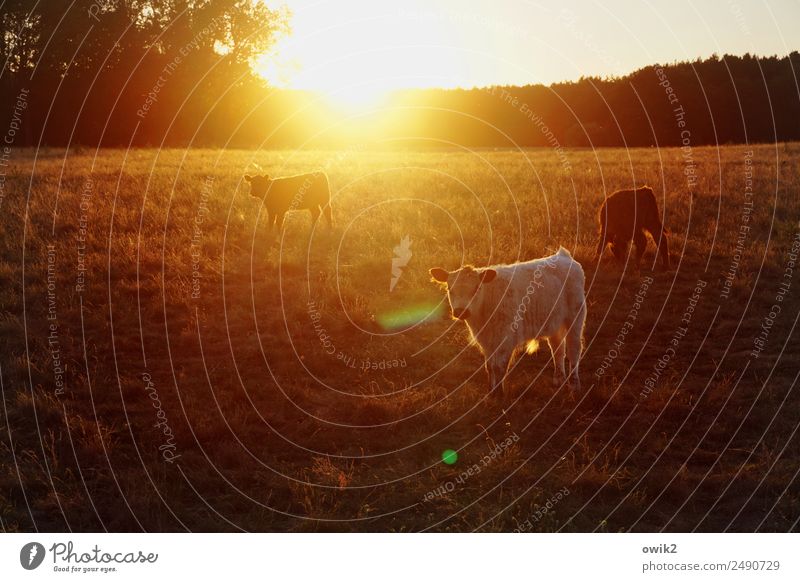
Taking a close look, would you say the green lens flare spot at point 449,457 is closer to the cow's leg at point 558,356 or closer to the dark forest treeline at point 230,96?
the cow's leg at point 558,356

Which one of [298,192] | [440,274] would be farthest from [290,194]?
[440,274]

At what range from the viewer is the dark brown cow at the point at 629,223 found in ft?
48.1

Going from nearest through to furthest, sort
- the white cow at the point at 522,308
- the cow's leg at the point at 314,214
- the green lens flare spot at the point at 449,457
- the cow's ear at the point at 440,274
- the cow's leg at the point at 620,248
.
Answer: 1. the green lens flare spot at the point at 449,457
2. the cow's ear at the point at 440,274
3. the white cow at the point at 522,308
4. the cow's leg at the point at 620,248
5. the cow's leg at the point at 314,214

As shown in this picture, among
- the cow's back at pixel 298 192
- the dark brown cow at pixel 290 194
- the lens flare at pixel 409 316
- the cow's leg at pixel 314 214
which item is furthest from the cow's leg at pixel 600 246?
the cow's leg at pixel 314 214

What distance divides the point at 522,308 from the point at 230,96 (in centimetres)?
3538

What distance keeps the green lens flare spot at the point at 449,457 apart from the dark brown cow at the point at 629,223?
838cm

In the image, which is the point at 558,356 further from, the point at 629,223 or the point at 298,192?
the point at 298,192

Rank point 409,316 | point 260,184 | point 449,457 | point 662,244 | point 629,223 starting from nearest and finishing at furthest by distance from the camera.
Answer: point 449,457
point 409,316
point 662,244
point 629,223
point 260,184

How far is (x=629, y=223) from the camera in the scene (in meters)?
14.6

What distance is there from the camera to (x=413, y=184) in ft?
75.1

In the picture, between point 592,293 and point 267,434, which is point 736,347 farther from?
point 267,434

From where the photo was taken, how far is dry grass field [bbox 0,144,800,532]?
669 centimetres

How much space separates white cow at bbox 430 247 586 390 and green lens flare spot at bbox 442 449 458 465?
149cm

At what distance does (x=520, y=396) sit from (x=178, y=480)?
4287mm
